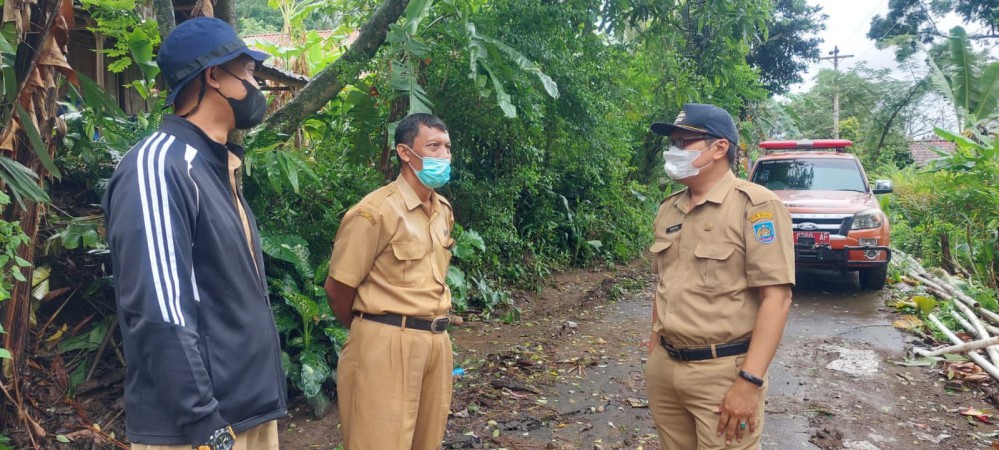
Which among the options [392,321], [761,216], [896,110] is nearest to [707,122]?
[761,216]

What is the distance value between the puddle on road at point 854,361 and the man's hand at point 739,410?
4.11 metres

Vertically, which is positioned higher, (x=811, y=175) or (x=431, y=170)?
(x=431, y=170)

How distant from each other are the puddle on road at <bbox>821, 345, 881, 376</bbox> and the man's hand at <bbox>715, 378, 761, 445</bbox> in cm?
411

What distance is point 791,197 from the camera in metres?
9.59

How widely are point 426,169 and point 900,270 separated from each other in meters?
9.88

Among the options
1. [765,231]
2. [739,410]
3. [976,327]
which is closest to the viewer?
[739,410]

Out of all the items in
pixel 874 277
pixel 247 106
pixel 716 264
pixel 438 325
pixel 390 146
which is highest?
pixel 247 106

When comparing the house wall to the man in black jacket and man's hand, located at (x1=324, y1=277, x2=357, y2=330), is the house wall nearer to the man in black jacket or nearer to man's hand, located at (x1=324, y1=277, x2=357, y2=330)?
man's hand, located at (x1=324, y1=277, x2=357, y2=330)

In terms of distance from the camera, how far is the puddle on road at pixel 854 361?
6.22 m

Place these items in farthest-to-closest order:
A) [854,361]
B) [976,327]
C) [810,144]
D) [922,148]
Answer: [922,148]
[810,144]
[976,327]
[854,361]

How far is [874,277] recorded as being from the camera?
31.4 feet

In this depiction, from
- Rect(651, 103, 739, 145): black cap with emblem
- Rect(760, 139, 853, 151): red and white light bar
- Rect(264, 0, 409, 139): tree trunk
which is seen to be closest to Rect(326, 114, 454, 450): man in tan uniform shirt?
Rect(651, 103, 739, 145): black cap with emblem

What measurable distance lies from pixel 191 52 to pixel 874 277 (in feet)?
31.9

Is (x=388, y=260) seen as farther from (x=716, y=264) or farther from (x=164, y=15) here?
(x=164, y=15)
